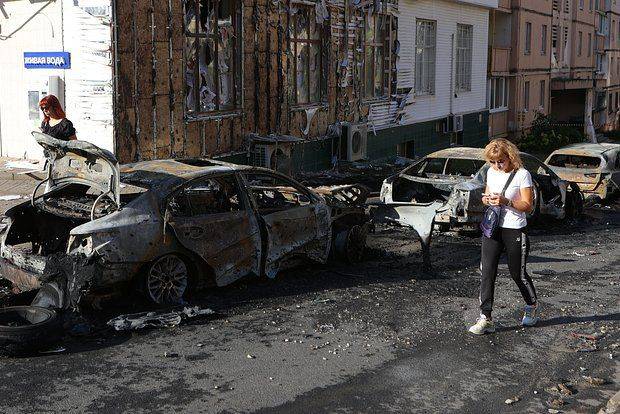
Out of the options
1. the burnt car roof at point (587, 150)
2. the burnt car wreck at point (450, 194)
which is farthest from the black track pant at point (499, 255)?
the burnt car roof at point (587, 150)

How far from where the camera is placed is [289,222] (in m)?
9.45

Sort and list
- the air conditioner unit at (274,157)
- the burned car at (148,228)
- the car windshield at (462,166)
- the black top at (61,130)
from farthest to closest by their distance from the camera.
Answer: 1. the air conditioner unit at (274,157)
2. the car windshield at (462,166)
3. the black top at (61,130)
4. the burned car at (148,228)

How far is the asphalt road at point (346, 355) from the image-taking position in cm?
602

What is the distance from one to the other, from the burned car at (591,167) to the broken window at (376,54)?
21.2ft

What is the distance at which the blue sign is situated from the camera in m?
14.1

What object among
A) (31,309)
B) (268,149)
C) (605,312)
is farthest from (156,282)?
(268,149)

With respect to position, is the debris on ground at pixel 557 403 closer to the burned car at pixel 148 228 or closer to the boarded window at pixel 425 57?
the burned car at pixel 148 228

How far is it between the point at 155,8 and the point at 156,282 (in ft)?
23.9

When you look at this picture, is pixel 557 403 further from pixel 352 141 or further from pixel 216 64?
pixel 352 141

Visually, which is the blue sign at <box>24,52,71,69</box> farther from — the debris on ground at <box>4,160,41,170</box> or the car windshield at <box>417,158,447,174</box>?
the car windshield at <box>417,158,447,174</box>

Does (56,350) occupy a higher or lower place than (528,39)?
lower

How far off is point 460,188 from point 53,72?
735 centimetres

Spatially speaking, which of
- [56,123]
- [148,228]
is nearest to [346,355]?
[148,228]

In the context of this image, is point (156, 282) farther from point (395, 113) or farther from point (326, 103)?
point (395, 113)
